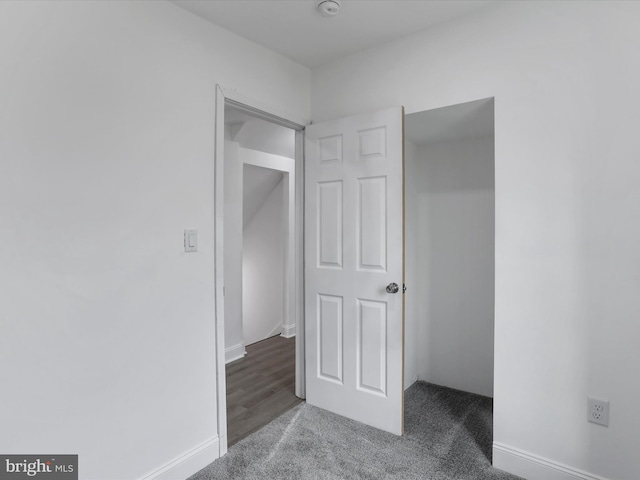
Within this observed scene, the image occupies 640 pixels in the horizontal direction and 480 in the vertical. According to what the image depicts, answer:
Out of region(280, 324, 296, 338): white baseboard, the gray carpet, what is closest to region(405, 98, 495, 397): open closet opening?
the gray carpet

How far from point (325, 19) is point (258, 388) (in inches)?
105

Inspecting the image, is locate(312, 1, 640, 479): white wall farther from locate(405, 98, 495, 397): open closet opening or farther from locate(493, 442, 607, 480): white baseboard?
locate(405, 98, 495, 397): open closet opening

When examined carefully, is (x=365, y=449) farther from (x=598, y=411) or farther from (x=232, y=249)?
(x=232, y=249)

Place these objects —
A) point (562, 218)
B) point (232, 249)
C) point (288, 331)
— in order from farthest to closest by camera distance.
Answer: point (288, 331) < point (232, 249) < point (562, 218)

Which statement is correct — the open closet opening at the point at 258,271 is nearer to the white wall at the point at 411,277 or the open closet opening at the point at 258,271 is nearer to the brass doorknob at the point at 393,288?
the white wall at the point at 411,277

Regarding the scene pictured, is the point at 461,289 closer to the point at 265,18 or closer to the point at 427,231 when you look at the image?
the point at 427,231

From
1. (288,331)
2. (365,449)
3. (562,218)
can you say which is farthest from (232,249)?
(562,218)

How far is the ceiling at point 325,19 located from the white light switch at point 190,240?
1.18 meters

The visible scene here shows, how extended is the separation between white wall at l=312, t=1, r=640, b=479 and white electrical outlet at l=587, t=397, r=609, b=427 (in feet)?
0.09

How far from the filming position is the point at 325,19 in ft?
6.46

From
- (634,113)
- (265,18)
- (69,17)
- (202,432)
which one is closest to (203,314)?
(202,432)

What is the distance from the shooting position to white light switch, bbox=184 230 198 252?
1.84 m

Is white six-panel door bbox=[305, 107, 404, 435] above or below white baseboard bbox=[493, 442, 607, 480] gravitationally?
above

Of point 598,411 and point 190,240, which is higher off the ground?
point 190,240
